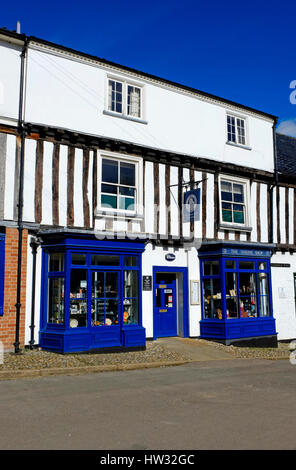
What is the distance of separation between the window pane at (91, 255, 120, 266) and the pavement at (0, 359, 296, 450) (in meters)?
3.67

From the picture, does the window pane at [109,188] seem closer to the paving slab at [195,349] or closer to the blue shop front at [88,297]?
the blue shop front at [88,297]

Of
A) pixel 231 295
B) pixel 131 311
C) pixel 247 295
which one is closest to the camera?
pixel 131 311

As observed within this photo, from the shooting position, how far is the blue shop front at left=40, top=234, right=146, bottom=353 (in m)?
12.1

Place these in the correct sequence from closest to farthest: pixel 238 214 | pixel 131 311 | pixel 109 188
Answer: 1. pixel 131 311
2. pixel 109 188
3. pixel 238 214

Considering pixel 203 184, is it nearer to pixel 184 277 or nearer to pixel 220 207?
pixel 220 207

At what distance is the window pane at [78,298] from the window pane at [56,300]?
0.28 metres

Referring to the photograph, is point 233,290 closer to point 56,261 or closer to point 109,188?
point 109,188

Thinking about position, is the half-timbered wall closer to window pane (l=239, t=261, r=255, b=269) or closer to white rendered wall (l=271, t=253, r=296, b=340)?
window pane (l=239, t=261, r=255, b=269)

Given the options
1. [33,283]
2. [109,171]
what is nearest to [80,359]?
[33,283]

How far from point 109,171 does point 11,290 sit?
4908mm

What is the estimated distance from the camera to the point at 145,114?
49.4 feet

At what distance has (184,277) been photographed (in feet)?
50.3

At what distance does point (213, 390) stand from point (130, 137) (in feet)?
29.6
